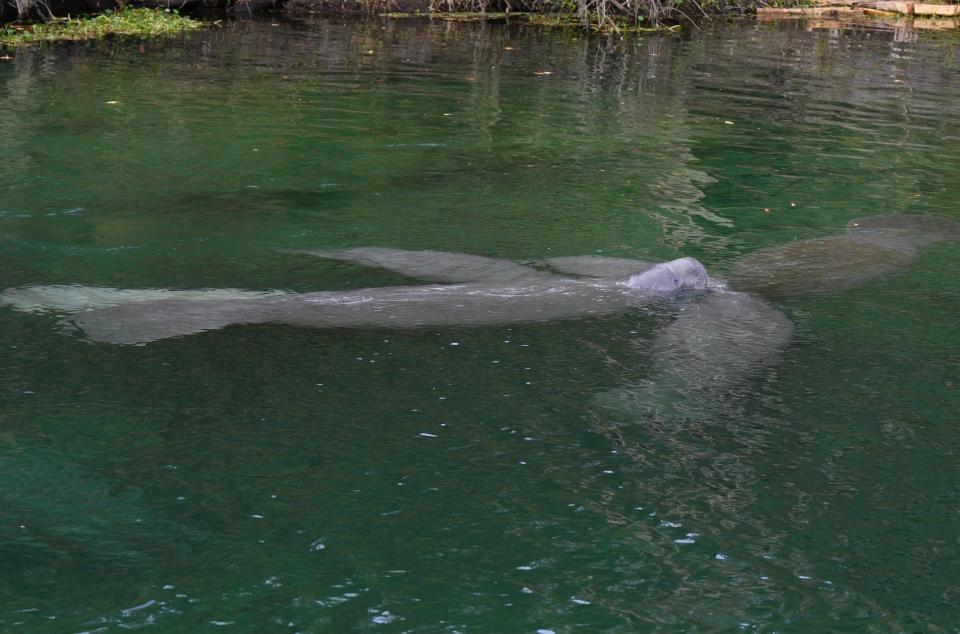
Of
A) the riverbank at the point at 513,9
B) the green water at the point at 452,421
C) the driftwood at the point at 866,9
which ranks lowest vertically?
the green water at the point at 452,421

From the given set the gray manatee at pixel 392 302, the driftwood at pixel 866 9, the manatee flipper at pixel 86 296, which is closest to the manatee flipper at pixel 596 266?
the gray manatee at pixel 392 302

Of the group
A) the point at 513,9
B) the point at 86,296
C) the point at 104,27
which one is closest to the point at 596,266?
the point at 86,296

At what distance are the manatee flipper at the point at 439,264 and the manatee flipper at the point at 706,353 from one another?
41.5 inches

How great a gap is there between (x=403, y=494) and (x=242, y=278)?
2.79 m

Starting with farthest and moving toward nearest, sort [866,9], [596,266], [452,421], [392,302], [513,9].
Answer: [866,9] < [513,9] < [596,266] < [392,302] < [452,421]

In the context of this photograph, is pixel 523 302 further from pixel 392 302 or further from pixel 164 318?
pixel 164 318

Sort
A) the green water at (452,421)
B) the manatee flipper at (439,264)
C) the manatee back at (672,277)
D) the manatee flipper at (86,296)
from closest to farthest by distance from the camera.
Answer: the green water at (452,421), the manatee flipper at (86,296), the manatee back at (672,277), the manatee flipper at (439,264)

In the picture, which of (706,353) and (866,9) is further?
(866,9)

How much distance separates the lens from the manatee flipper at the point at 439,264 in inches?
263

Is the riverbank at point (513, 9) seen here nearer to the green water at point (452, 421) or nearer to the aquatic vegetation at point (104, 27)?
the aquatic vegetation at point (104, 27)

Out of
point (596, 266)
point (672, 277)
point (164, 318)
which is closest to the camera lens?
point (164, 318)

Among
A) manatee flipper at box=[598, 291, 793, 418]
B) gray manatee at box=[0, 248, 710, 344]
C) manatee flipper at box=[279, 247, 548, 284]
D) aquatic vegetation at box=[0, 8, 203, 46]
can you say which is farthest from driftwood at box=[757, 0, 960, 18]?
manatee flipper at box=[598, 291, 793, 418]

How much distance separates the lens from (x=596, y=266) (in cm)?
692

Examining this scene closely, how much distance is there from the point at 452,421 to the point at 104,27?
49.7 feet
